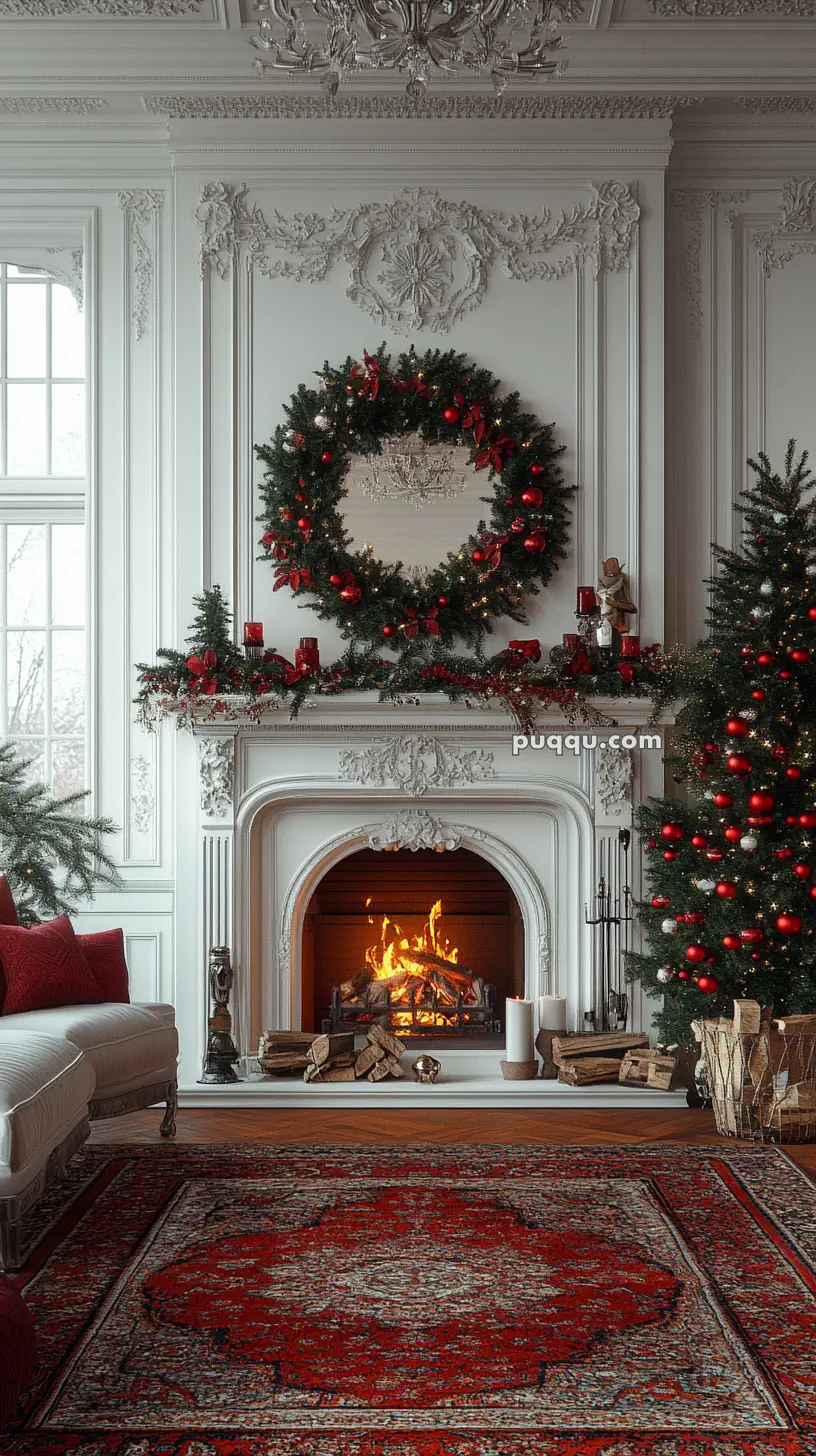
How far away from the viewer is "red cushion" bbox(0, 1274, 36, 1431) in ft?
7.22

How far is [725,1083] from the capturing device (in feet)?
15.7

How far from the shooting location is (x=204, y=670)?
5.27 meters

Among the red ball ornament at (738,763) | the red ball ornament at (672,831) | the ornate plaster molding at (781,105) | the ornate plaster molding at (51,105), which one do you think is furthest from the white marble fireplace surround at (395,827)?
the ornate plaster molding at (51,105)

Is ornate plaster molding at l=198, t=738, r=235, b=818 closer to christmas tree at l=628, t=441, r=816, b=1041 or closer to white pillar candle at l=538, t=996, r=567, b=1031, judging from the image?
white pillar candle at l=538, t=996, r=567, b=1031

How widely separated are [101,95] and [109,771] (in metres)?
2.91

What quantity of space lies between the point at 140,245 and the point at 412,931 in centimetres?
338

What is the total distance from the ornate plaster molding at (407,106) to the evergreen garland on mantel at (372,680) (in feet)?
6.75

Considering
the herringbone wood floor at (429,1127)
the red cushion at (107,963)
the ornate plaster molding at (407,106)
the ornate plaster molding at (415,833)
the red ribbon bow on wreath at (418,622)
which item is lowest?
the herringbone wood floor at (429,1127)

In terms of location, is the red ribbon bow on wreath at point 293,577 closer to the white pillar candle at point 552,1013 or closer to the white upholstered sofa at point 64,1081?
the white upholstered sofa at point 64,1081

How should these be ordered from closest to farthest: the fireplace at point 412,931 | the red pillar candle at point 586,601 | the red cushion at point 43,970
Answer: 1. the red cushion at point 43,970
2. the red pillar candle at point 586,601
3. the fireplace at point 412,931

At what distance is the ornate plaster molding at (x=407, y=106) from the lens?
17.6 ft

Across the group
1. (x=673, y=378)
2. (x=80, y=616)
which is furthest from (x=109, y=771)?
(x=673, y=378)

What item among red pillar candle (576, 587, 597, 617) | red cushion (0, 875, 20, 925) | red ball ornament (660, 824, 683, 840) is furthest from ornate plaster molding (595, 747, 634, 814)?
red cushion (0, 875, 20, 925)

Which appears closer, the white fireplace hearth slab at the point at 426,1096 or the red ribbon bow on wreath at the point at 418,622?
the white fireplace hearth slab at the point at 426,1096
